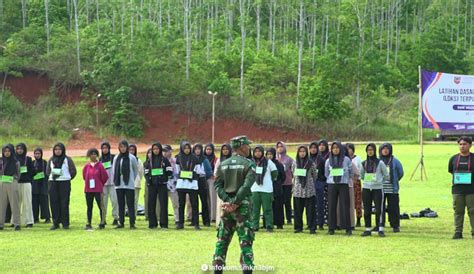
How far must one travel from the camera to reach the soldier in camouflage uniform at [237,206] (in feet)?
30.0

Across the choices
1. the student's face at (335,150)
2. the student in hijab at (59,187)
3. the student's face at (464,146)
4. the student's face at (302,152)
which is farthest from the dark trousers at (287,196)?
the student in hijab at (59,187)

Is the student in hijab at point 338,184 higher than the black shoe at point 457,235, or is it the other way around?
the student in hijab at point 338,184

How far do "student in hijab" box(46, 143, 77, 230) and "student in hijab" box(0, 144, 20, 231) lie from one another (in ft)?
2.67

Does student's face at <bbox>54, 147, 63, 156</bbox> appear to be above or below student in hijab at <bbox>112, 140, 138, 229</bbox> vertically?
Result: above

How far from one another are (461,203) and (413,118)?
53.8 metres

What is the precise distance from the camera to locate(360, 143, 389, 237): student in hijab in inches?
549

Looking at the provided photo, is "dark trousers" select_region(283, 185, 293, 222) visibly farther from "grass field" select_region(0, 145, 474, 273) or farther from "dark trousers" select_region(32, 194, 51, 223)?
"dark trousers" select_region(32, 194, 51, 223)

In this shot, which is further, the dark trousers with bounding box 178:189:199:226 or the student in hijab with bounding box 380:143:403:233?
the dark trousers with bounding box 178:189:199:226

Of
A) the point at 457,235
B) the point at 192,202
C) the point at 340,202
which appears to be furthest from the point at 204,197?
the point at 457,235

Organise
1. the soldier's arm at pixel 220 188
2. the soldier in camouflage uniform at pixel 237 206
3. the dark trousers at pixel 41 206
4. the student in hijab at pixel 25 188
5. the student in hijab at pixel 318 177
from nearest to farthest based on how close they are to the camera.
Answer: the soldier in camouflage uniform at pixel 237 206 < the soldier's arm at pixel 220 188 < the student in hijab at pixel 318 177 < the student in hijab at pixel 25 188 < the dark trousers at pixel 41 206

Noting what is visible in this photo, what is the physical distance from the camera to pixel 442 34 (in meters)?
80.1

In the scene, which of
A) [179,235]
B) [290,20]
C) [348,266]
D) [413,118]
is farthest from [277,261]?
[290,20]

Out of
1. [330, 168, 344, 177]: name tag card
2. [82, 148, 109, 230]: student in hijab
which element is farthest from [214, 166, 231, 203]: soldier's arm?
[82, 148, 109, 230]: student in hijab

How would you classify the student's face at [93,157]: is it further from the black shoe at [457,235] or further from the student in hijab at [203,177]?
the black shoe at [457,235]
